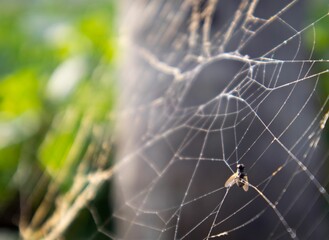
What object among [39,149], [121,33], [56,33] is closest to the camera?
[121,33]

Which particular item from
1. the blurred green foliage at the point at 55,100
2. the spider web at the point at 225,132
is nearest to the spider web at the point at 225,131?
the spider web at the point at 225,132

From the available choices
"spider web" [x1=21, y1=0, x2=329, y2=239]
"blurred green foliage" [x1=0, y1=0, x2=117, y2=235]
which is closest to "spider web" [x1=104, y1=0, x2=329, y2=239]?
"spider web" [x1=21, y1=0, x2=329, y2=239]

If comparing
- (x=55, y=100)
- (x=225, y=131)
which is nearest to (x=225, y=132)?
(x=225, y=131)

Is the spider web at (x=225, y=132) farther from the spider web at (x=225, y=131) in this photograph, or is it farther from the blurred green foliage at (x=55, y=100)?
the blurred green foliage at (x=55, y=100)

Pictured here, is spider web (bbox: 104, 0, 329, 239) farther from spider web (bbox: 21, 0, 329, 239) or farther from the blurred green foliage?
the blurred green foliage

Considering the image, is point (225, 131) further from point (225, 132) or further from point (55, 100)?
point (55, 100)

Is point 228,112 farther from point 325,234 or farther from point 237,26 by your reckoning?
point 325,234

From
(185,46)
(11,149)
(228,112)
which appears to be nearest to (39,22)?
(11,149)
